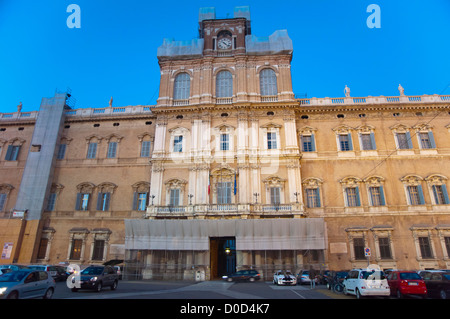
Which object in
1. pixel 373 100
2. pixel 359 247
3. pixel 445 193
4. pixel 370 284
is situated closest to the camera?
pixel 370 284

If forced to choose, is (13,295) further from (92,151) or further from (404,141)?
(404,141)

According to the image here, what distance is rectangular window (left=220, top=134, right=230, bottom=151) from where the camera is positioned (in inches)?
1185

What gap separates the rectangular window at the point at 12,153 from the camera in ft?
112

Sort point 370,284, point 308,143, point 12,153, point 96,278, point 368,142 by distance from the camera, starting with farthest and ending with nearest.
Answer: point 12,153, point 308,143, point 368,142, point 96,278, point 370,284

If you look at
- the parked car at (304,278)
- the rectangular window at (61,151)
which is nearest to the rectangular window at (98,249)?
the rectangular window at (61,151)

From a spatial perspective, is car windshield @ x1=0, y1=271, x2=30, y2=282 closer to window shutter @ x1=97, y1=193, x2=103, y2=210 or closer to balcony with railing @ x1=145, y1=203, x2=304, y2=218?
balcony with railing @ x1=145, y1=203, x2=304, y2=218

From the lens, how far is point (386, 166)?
2936 centimetres

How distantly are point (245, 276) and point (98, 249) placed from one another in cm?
1600

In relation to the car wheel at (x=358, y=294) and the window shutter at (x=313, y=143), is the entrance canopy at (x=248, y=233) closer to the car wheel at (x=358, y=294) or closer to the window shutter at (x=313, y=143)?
the window shutter at (x=313, y=143)

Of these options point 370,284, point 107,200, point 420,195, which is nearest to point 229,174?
point 107,200

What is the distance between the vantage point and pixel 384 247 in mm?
26906

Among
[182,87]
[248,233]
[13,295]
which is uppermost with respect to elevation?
[182,87]

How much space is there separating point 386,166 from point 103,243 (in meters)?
30.0

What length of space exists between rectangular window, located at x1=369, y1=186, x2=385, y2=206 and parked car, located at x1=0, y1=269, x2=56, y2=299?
27425 millimetres
